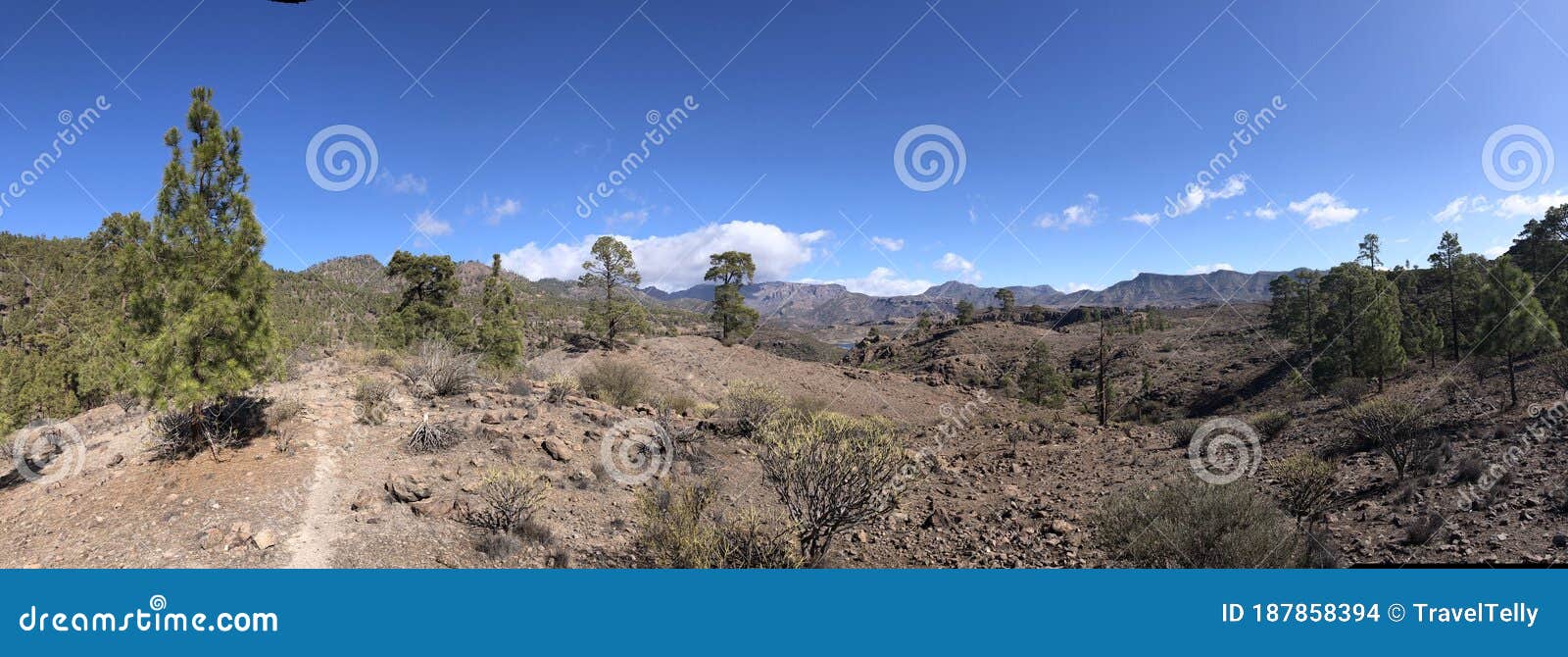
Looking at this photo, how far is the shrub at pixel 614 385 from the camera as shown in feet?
59.9

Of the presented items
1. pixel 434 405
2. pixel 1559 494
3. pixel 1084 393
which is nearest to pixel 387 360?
pixel 434 405

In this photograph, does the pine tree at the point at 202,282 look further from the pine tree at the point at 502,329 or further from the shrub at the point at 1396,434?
the shrub at the point at 1396,434

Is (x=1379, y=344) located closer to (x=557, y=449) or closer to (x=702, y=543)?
(x=702, y=543)

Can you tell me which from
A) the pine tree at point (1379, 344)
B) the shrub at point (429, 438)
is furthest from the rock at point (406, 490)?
the pine tree at point (1379, 344)

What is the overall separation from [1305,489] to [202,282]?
18.8m

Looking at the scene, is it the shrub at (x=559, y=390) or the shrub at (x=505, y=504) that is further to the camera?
the shrub at (x=559, y=390)

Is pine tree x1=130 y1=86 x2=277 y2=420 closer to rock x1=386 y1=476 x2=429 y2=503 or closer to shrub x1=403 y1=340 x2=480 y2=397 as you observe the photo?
rock x1=386 y1=476 x2=429 y2=503

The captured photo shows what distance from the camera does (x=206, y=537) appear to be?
22.7ft

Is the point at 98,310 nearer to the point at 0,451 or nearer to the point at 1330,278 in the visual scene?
the point at 0,451

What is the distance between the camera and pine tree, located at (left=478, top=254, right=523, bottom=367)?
24.7m

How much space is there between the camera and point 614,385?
19516 millimetres

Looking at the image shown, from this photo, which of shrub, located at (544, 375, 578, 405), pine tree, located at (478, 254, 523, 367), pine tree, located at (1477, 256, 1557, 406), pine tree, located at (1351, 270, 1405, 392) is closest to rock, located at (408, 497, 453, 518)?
A: shrub, located at (544, 375, 578, 405)

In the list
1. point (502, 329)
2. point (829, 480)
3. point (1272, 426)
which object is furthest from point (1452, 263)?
point (502, 329)

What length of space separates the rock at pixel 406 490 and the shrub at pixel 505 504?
1042 mm
